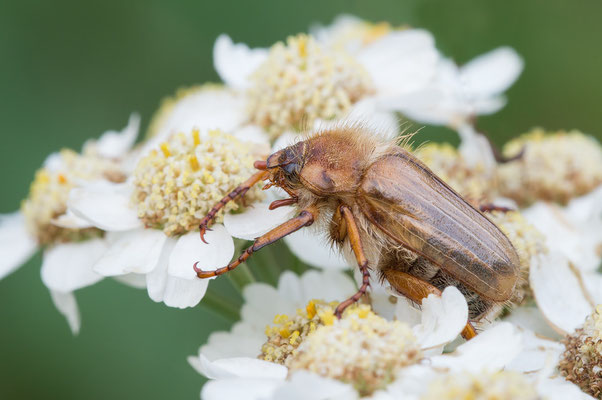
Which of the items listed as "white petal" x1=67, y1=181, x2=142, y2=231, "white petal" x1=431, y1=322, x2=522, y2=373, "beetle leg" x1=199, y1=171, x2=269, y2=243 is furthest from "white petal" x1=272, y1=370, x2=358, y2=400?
"white petal" x1=67, y1=181, x2=142, y2=231

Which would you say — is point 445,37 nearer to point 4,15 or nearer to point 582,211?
point 582,211

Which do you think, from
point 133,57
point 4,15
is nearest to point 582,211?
point 133,57

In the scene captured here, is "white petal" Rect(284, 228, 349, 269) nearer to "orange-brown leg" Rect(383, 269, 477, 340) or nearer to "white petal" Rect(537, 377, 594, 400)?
"orange-brown leg" Rect(383, 269, 477, 340)

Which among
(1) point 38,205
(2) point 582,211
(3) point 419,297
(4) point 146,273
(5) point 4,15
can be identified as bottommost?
(3) point 419,297

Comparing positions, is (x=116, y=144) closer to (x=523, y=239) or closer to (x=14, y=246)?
(x=14, y=246)

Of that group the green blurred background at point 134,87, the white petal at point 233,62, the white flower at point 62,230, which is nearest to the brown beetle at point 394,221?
the white flower at point 62,230

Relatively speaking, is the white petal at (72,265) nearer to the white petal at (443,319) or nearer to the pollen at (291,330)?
the pollen at (291,330)
